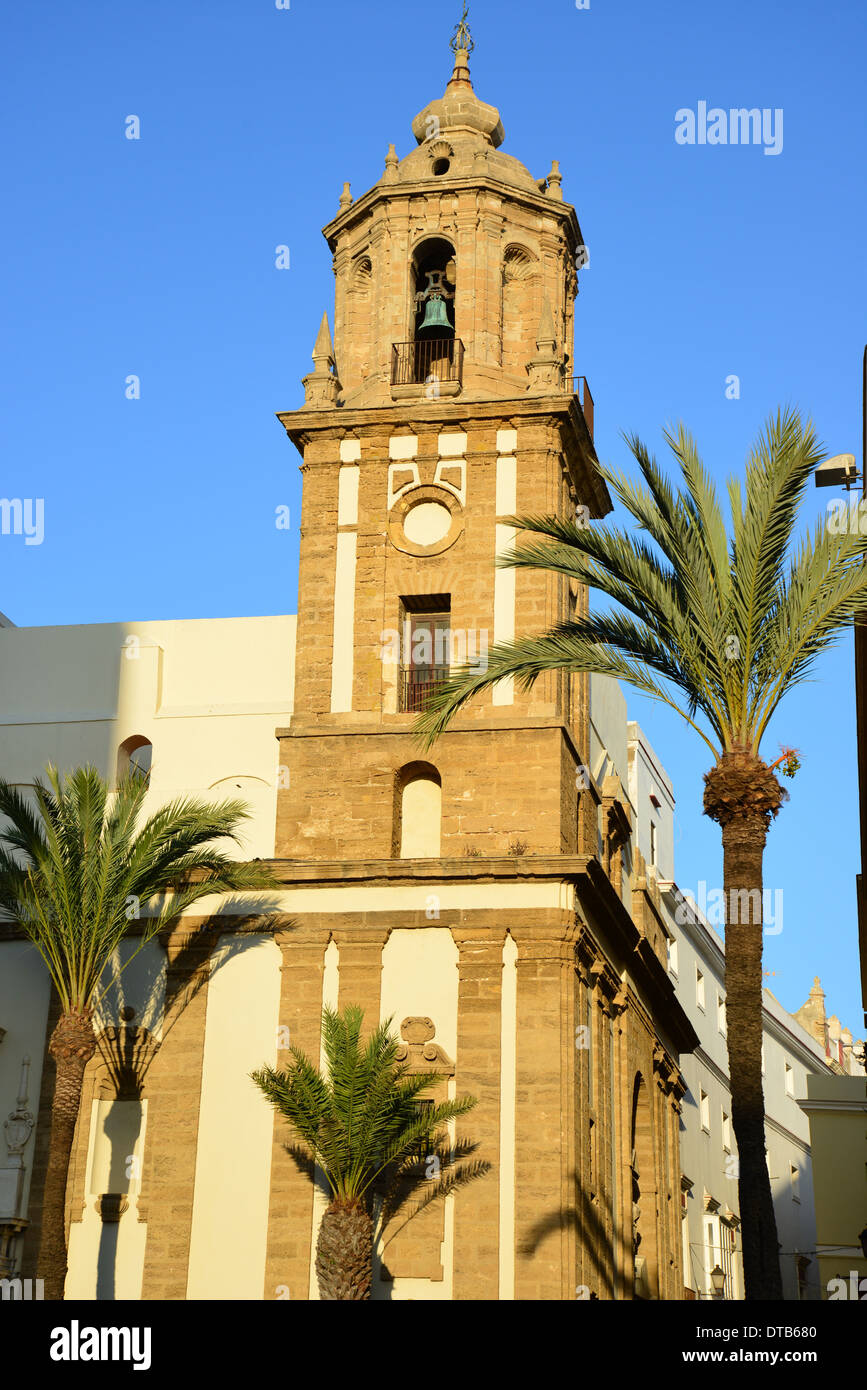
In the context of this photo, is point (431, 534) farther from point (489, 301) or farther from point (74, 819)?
point (74, 819)

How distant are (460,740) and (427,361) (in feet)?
22.6

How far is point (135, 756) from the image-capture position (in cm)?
3216

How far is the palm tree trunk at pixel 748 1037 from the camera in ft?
53.9

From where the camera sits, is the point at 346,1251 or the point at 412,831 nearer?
the point at 346,1251

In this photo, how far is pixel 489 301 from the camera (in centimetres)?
3022

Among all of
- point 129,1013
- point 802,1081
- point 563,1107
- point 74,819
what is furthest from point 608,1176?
point 802,1081

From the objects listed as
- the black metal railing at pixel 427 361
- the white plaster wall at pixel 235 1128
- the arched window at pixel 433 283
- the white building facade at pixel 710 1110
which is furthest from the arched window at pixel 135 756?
the white building facade at pixel 710 1110

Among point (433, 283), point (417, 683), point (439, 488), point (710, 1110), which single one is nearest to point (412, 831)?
point (417, 683)

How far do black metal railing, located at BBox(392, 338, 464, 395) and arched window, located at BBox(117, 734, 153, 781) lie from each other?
776 cm

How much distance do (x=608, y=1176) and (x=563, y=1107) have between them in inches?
156

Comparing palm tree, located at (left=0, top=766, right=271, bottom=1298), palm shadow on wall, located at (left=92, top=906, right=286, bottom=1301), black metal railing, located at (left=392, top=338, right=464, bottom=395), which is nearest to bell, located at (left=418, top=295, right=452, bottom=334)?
black metal railing, located at (left=392, top=338, right=464, bottom=395)

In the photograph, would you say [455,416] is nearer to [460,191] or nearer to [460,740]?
[460,191]

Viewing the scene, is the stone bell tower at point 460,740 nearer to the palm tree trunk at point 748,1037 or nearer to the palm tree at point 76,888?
the palm tree at point 76,888

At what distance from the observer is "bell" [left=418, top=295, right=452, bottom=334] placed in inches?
1183
